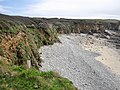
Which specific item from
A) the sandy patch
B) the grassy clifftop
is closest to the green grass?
the grassy clifftop

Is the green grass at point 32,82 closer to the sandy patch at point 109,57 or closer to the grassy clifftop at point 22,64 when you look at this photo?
the grassy clifftop at point 22,64

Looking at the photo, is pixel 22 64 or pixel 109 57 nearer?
pixel 22 64

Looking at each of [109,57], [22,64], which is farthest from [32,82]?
[109,57]

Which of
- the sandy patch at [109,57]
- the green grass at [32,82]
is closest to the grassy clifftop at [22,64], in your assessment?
the green grass at [32,82]

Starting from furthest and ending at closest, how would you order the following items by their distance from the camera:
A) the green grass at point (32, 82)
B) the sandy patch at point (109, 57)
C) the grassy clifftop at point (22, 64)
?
the sandy patch at point (109, 57)
the grassy clifftop at point (22, 64)
the green grass at point (32, 82)

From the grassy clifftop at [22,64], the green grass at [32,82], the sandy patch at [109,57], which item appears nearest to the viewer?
the green grass at [32,82]

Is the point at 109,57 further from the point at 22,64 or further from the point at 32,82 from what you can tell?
the point at 32,82

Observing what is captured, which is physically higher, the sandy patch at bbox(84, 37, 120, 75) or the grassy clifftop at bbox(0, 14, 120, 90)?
the grassy clifftop at bbox(0, 14, 120, 90)

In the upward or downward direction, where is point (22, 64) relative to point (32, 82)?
downward

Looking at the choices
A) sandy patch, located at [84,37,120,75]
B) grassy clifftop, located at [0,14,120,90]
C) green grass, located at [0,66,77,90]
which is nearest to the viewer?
green grass, located at [0,66,77,90]

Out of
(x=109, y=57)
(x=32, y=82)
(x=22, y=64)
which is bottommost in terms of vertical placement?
(x=109, y=57)

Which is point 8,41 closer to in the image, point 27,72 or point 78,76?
point 78,76

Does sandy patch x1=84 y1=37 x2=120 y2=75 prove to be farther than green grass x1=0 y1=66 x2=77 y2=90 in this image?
Yes

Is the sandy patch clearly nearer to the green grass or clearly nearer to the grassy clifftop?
the grassy clifftop
